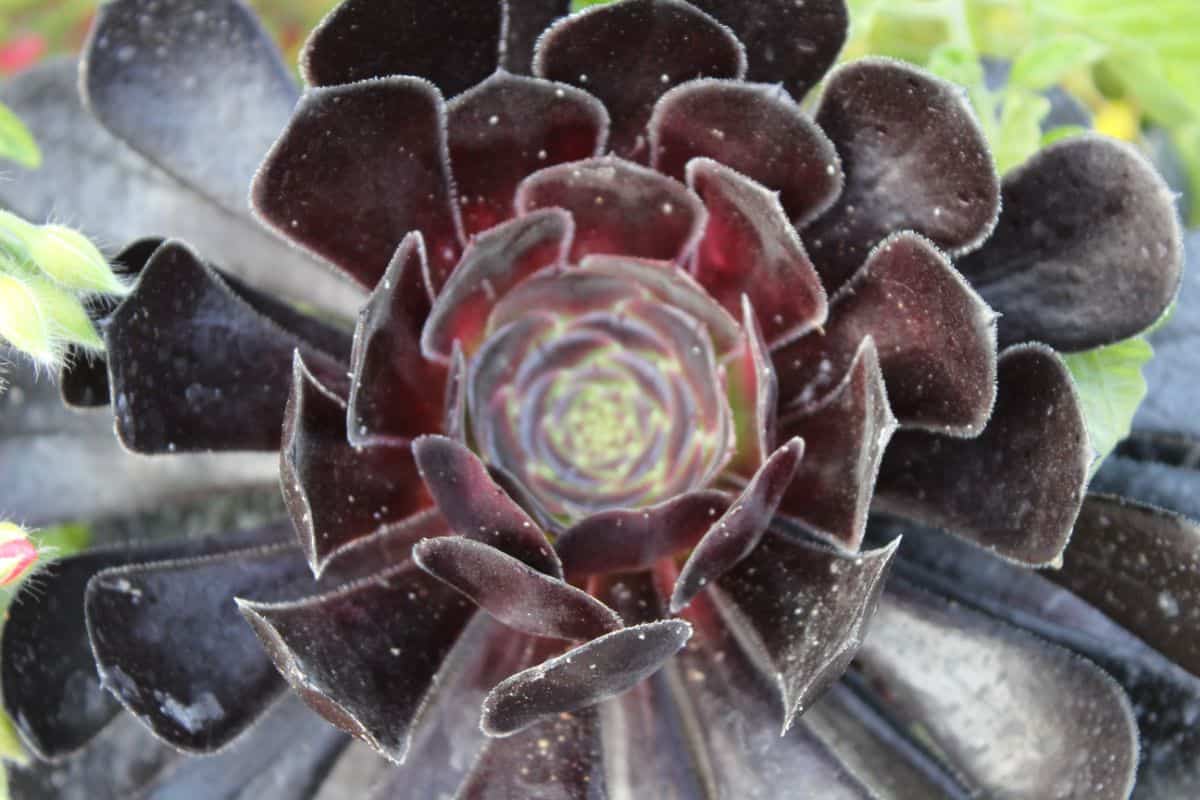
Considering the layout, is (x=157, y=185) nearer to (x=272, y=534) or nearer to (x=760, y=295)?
(x=272, y=534)

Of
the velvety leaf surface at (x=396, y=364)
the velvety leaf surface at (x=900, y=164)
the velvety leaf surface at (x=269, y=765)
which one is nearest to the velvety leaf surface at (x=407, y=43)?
the velvety leaf surface at (x=396, y=364)

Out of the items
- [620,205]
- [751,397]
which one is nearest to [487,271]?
[620,205]

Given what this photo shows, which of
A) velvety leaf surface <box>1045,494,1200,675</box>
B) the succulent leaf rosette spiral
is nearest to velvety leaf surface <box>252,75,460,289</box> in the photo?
the succulent leaf rosette spiral

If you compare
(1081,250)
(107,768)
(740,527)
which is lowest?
(107,768)

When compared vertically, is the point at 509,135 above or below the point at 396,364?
above

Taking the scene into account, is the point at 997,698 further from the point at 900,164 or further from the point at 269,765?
the point at 269,765

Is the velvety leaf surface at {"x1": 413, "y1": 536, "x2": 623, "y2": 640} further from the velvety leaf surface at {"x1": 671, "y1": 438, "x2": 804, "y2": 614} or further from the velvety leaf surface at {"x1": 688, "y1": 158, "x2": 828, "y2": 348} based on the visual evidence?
the velvety leaf surface at {"x1": 688, "y1": 158, "x2": 828, "y2": 348}
